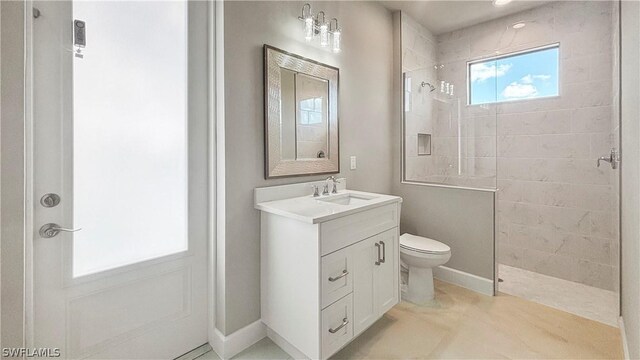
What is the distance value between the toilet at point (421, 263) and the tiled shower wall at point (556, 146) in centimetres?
70

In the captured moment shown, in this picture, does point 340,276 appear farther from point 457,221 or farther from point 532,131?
point 532,131

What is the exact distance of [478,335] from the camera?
185 cm

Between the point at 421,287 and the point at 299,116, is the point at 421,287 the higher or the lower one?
the lower one

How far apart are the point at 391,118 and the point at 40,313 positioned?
2.87 meters

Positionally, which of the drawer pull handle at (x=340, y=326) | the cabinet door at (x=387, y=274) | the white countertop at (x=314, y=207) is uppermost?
the white countertop at (x=314, y=207)

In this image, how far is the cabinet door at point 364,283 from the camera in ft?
5.43

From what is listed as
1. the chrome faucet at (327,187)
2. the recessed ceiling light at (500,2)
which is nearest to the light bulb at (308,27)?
the chrome faucet at (327,187)

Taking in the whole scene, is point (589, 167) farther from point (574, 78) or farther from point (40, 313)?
point (40, 313)

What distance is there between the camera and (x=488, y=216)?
2373mm

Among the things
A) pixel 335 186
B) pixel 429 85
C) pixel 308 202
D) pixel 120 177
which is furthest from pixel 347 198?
pixel 429 85

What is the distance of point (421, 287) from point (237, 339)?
1.45 m

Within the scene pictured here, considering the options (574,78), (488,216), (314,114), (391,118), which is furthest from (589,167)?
(314,114)

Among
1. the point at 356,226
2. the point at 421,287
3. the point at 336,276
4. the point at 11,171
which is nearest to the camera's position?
the point at 11,171

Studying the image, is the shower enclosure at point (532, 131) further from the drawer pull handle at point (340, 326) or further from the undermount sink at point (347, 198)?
the drawer pull handle at point (340, 326)
